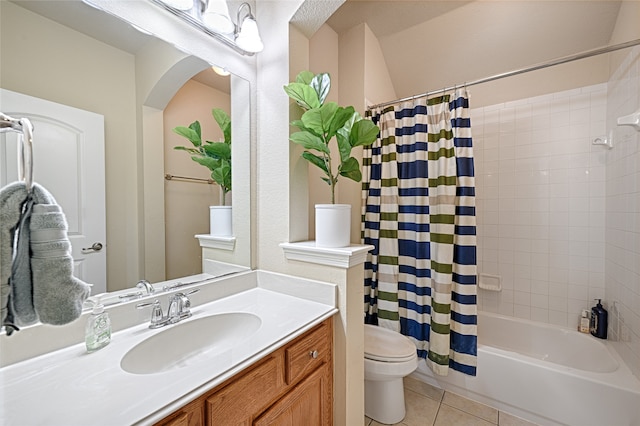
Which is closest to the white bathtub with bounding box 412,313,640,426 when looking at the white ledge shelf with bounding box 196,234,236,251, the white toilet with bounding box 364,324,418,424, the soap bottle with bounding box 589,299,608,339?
the soap bottle with bounding box 589,299,608,339

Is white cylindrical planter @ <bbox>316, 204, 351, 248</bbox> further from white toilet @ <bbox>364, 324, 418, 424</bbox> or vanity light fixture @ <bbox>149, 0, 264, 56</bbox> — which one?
vanity light fixture @ <bbox>149, 0, 264, 56</bbox>

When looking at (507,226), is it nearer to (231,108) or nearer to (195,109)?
(231,108)

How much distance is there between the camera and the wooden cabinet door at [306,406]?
90cm

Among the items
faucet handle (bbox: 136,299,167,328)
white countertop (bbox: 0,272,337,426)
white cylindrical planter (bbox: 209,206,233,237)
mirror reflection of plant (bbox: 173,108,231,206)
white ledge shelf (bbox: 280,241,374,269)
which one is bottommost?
white countertop (bbox: 0,272,337,426)

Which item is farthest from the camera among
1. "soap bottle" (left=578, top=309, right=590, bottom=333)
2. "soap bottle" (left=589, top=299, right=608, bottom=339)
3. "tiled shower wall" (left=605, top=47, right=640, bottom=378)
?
"soap bottle" (left=578, top=309, right=590, bottom=333)

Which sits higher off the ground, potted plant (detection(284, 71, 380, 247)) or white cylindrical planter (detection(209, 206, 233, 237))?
potted plant (detection(284, 71, 380, 247))

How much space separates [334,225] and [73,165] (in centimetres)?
98

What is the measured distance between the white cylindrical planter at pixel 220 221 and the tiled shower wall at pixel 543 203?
7.11 feet

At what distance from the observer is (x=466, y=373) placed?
1.69 meters

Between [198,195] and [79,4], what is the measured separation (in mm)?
780

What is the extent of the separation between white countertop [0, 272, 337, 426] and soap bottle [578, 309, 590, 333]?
2.23 meters

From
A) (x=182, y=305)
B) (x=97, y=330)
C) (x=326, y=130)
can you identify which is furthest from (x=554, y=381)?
(x=97, y=330)

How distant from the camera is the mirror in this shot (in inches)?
33.5

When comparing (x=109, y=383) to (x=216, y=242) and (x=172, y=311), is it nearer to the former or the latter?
(x=172, y=311)
